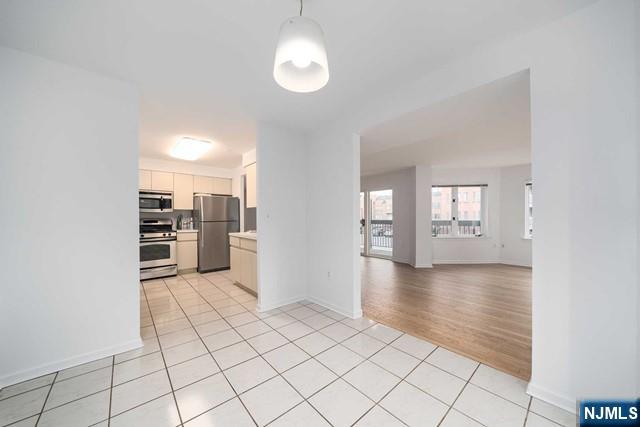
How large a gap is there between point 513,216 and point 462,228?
46.0 inches

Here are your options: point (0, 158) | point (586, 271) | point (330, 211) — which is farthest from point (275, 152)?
point (586, 271)

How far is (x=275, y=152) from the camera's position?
323cm

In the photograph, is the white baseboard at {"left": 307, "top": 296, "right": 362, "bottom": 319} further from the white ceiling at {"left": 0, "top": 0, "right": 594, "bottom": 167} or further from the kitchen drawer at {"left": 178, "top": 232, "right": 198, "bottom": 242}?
the kitchen drawer at {"left": 178, "top": 232, "right": 198, "bottom": 242}

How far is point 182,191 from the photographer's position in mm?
5164

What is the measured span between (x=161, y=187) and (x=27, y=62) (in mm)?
3410

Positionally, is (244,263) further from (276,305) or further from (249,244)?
(276,305)

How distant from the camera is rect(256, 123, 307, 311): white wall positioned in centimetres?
309

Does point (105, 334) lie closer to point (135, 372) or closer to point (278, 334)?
point (135, 372)

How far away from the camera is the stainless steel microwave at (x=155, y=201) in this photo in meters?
4.65

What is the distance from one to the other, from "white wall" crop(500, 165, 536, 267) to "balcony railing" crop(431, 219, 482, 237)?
0.53 meters

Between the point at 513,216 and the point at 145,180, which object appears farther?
the point at 513,216

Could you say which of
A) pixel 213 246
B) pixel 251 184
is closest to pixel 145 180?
pixel 213 246

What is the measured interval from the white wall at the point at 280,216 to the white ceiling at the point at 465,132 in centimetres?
112

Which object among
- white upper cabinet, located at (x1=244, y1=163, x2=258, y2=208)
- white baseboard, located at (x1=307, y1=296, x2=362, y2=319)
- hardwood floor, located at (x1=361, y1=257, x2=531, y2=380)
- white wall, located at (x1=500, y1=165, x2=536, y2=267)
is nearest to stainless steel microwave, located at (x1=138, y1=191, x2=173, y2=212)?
white upper cabinet, located at (x1=244, y1=163, x2=258, y2=208)
